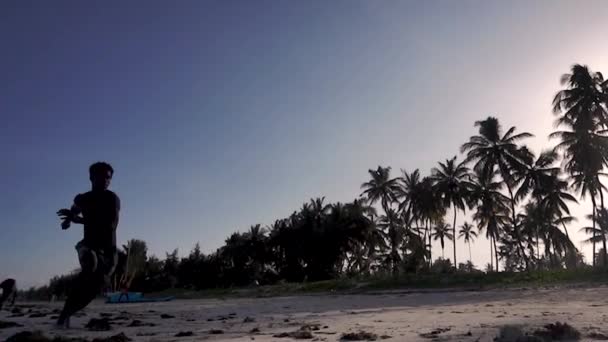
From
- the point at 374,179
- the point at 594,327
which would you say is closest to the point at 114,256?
the point at 594,327

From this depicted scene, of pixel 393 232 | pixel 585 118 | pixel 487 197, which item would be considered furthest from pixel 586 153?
pixel 393 232

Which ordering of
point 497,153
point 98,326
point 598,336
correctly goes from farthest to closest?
1. point 497,153
2. point 98,326
3. point 598,336

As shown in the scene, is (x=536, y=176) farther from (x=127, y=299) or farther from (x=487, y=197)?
(x=127, y=299)

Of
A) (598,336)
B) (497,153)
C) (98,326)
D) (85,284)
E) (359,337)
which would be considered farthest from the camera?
(497,153)

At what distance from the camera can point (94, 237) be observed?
5.81m

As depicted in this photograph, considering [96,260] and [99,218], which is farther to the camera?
[99,218]

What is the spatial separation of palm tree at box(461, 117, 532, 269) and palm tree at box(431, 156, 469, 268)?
13.9 feet

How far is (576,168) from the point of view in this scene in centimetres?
3331

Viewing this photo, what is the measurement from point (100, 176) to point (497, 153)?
125 ft

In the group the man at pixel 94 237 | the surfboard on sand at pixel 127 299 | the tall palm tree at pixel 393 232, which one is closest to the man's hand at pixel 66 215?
the man at pixel 94 237

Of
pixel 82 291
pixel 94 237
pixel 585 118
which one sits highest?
pixel 585 118

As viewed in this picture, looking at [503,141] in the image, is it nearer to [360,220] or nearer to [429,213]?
[429,213]

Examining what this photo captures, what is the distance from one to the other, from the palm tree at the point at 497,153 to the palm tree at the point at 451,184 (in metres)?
4.23

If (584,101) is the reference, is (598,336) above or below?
below
